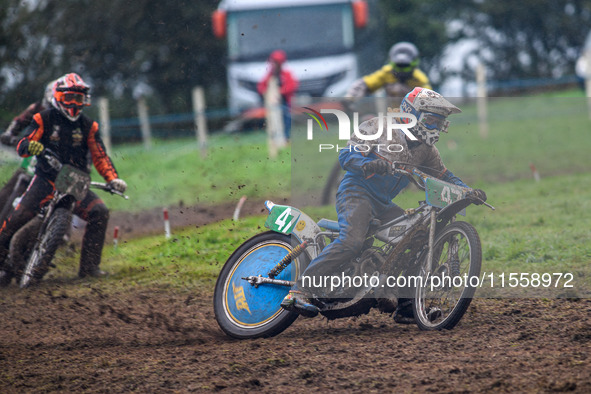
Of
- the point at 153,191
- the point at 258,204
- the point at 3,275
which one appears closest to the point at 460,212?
the point at 3,275

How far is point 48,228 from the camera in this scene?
8.36 metres

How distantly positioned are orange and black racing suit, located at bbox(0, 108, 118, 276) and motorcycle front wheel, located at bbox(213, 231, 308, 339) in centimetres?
277

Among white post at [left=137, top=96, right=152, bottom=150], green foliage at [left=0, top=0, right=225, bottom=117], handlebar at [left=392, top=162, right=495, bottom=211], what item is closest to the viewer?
handlebar at [left=392, top=162, right=495, bottom=211]

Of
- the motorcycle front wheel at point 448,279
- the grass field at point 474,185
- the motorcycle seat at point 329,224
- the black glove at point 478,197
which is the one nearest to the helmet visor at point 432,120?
the grass field at point 474,185

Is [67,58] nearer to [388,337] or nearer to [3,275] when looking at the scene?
[3,275]

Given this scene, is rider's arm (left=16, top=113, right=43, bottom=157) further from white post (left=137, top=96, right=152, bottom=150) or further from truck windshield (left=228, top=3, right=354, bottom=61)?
truck windshield (left=228, top=3, right=354, bottom=61)

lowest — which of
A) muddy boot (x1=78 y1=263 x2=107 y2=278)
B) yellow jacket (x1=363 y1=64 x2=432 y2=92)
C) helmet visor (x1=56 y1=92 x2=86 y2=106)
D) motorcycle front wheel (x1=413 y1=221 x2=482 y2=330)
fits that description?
muddy boot (x1=78 y1=263 x2=107 y2=278)

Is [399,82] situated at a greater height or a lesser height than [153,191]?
greater

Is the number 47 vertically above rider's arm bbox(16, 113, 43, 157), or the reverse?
rider's arm bbox(16, 113, 43, 157)

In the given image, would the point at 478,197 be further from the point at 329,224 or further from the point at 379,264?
the point at 329,224

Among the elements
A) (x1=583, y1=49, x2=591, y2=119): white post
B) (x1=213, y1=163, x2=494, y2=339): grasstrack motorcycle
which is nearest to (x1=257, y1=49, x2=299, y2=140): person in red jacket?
(x1=583, y1=49, x2=591, y2=119): white post

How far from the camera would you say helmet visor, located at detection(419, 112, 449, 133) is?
5699mm

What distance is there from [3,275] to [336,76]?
13.1 m

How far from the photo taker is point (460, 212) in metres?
5.70
